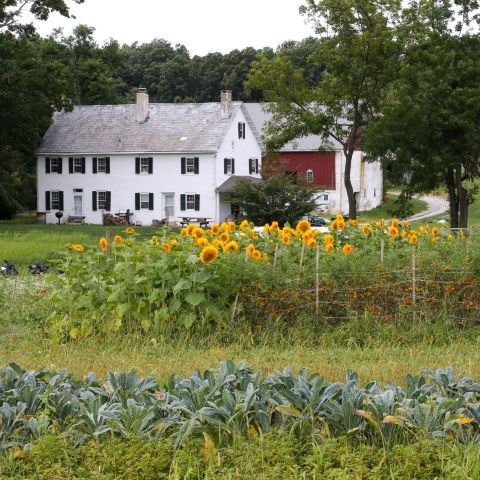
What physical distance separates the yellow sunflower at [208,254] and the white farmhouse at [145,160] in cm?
4918

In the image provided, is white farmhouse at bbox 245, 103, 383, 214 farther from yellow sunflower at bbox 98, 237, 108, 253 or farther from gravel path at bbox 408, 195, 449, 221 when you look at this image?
yellow sunflower at bbox 98, 237, 108, 253

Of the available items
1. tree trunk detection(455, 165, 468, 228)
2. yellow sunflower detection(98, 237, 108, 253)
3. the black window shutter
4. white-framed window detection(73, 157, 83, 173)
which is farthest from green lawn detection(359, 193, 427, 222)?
yellow sunflower detection(98, 237, 108, 253)

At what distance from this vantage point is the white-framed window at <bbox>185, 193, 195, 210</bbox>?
62.8 metres

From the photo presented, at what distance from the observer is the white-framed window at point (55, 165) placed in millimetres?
66625

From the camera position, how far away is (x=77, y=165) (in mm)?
66500

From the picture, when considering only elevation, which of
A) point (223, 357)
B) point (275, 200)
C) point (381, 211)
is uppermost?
point (275, 200)

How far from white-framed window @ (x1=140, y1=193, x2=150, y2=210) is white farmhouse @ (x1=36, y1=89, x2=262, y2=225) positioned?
0.08 feet

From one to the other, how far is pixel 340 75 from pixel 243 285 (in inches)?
1346

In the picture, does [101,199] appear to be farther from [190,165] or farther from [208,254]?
[208,254]

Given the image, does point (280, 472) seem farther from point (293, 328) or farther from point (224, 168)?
point (224, 168)

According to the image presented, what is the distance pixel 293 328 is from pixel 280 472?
22.7 ft

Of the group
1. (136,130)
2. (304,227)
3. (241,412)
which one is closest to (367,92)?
(136,130)

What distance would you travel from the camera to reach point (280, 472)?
6660 millimetres

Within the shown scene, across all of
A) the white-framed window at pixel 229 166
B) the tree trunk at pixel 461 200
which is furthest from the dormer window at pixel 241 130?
the tree trunk at pixel 461 200
